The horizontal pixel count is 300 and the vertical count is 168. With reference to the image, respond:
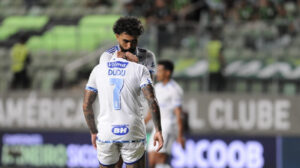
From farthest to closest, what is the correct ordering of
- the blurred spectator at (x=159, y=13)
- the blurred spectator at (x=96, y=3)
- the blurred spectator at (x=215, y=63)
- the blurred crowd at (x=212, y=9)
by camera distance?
the blurred spectator at (x=96, y=3) → the blurred spectator at (x=159, y=13) → the blurred crowd at (x=212, y=9) → the blurred spectator at (x=215, y=63)

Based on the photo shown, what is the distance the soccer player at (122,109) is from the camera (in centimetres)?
585

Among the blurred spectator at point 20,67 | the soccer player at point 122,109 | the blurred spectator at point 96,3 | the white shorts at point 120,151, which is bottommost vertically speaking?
the white shorts at point 120,151

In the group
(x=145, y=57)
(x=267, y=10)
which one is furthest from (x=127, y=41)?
(x=267, y=10)

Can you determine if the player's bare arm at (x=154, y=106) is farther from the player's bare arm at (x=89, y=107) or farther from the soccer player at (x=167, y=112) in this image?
the soccer player at (x=167, y=112)

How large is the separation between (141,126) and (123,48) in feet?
2.32

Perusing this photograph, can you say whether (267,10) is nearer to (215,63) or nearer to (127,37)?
(215,63)

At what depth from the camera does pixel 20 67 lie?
48.0 feet

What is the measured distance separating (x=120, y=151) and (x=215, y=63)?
23.8 ft

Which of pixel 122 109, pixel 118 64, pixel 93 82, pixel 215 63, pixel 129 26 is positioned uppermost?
pixel 215 63

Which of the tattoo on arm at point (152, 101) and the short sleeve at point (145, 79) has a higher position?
the short sleeve at point (145, 79)

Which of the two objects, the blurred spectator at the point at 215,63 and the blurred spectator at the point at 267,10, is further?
the blurred spectator at the point at 267,10

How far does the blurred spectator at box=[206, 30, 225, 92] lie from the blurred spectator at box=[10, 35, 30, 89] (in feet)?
13.4

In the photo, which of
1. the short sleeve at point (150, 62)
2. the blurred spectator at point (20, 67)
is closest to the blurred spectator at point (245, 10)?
the blurred spectator at point (20, 67)

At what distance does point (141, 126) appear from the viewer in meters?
6.00
